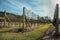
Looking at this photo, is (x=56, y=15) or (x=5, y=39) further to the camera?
(x=5, y=39)

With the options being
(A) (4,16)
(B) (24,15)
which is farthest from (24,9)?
(A) (4,16)

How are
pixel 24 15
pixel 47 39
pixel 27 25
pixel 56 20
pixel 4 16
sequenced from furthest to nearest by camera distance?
1. pixel 4 16
2. pixel 27 25
3. pixel 24 15
4. pixel 47 39
5. pixel 56 20

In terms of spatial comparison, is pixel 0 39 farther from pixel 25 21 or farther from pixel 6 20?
pixel 6 20

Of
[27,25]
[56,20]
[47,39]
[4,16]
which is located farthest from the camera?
[4,16]

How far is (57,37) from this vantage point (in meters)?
8.21

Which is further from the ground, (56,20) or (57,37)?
(56,20)

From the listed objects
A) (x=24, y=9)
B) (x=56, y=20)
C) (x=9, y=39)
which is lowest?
(x=9, y=39)

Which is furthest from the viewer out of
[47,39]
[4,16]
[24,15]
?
[4,16]

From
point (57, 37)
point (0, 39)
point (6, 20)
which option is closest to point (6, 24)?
point (6, 20)

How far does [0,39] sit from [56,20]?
11.8 ft

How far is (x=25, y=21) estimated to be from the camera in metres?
16.1

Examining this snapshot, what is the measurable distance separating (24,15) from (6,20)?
5.42m

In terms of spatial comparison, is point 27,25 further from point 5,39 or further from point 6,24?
point 5,39

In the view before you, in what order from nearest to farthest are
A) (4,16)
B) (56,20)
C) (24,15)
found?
(56,20) < (24,15) < (4,16)
